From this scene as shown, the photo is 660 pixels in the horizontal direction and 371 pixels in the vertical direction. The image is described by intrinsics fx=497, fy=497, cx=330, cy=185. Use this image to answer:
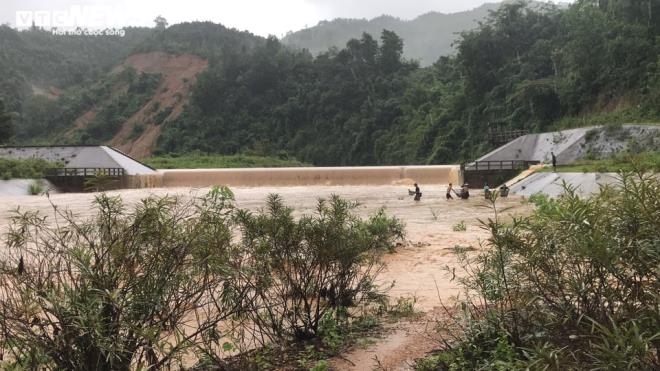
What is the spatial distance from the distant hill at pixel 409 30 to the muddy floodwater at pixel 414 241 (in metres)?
131

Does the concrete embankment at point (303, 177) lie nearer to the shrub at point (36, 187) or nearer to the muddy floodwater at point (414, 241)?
the muddy floodwater at point (414, 241)

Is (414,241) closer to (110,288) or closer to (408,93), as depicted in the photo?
(110,288)

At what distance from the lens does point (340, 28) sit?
16475 cm

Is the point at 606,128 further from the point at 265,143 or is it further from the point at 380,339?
the point at 265,143

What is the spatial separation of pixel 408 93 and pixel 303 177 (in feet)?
83.2

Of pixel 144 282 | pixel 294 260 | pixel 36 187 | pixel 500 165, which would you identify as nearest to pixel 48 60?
pixel 36 187

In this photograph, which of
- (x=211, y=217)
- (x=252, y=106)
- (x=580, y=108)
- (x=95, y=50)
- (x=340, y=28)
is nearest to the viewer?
(x=211, y=217)

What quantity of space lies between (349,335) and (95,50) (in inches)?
4335

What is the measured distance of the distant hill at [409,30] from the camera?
15362 cm

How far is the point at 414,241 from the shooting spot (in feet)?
35.7

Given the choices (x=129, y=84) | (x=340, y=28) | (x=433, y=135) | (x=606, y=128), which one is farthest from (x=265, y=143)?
(x=340, y=28)

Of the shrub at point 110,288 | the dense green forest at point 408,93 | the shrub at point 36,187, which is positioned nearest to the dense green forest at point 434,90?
the dense green forest at point 408,93

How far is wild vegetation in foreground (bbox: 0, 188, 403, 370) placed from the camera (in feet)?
9.64

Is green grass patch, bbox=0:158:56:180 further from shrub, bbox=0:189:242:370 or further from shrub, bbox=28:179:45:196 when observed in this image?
shrub, bbox=0:189:242:370
